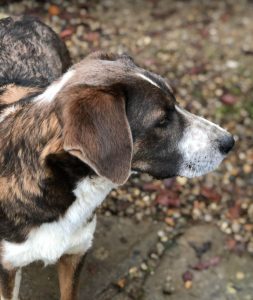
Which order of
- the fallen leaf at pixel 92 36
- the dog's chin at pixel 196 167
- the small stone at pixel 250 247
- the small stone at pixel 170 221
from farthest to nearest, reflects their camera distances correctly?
1. the fallen leaf at pixel 92 36
2. the small stone at pixel 170 221
3. the small stone at pixel 250 247
4. the dog's chin at pixel 196 167

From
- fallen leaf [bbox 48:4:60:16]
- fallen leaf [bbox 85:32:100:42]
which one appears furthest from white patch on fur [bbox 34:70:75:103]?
fallen leaf [bbox 48:4:60:16]

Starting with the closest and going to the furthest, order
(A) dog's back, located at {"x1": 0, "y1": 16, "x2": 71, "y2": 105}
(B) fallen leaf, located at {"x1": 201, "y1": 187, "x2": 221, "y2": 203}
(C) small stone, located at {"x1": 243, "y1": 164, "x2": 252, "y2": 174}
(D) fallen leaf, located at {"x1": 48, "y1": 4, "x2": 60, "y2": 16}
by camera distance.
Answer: (A) dog's back, located at {"x1": 0, "y1": 16, "x2": 71, "y2": 105}, (B) fallen leaf, located at {"x1": 201, "y1": 187, "x2": 221, "y2": 203}, (C) small stone, located at {"x1": 243, "y1": 164, "x2": 252, "y2": 174}, (D) fallen leaf, located at {"x1": 48, "y1": 4, "x2": 60, "y2": 16}

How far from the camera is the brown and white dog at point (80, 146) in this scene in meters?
3.01

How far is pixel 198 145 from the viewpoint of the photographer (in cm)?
352

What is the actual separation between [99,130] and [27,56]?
1.58 metres

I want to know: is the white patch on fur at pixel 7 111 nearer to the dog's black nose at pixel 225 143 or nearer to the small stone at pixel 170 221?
the dog's black nose at pixel 225 143

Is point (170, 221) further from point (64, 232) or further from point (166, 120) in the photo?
point (166, 120)

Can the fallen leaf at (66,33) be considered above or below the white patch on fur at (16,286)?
above

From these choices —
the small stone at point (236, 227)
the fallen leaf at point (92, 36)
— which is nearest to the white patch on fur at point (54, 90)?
the small stone at point (236, 227)

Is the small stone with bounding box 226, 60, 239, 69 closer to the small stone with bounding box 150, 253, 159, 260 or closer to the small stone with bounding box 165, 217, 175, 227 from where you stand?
the small stone with bounding box 165, 217, 175, 227

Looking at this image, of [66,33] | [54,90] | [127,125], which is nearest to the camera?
[127,125]

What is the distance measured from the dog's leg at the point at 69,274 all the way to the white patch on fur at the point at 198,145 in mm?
1084

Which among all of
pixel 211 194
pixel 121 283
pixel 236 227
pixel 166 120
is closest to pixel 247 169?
pixel 211 194

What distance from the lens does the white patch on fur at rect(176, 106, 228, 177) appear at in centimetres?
348
